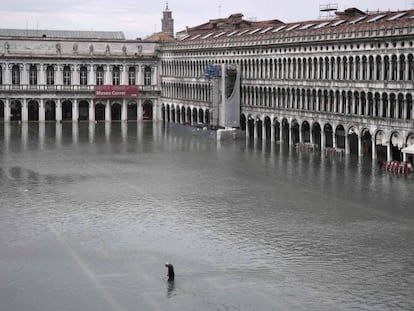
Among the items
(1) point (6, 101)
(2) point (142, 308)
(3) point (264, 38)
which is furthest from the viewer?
(1) point (6, 101)

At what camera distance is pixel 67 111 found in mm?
138625

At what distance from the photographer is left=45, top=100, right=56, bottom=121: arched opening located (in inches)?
5398

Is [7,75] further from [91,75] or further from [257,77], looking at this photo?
[257,77]

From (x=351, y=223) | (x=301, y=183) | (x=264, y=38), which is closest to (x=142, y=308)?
(x=351, y=223)

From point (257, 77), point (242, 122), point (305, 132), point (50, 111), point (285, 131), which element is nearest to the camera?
point (305, 132)

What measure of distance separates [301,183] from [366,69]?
70.1ft

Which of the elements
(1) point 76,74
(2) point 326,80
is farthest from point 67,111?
(2) point 326,80

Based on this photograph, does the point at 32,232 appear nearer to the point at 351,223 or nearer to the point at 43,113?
the point at 351,223

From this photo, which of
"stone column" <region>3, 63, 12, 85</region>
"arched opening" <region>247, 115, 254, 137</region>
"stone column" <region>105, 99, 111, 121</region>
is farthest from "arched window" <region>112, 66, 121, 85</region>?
"arched opening" <region>247, 115, 254, 137</region>

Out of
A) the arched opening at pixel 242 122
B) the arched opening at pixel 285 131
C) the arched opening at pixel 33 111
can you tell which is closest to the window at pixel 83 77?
the arched opening at pixel 33 111

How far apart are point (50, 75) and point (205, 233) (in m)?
93.0

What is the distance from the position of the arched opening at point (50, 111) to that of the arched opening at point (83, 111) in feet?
14.7

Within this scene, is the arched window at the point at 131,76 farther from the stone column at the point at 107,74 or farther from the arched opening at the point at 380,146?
the arched opening at the point at 380,146

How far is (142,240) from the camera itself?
45344mm
